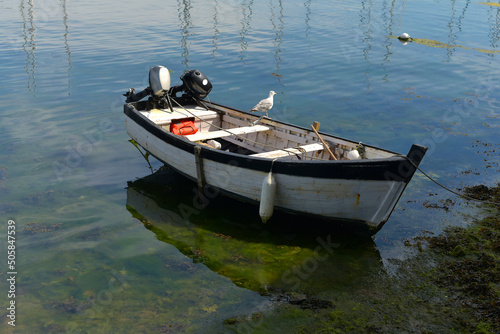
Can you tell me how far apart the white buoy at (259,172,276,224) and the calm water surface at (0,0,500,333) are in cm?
67

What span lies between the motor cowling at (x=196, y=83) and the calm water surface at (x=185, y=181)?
2383 mm

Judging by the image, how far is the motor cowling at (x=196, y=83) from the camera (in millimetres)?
12930

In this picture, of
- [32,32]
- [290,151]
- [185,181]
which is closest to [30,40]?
[32,32]

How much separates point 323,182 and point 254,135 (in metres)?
3.92

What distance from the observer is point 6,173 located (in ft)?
38.3

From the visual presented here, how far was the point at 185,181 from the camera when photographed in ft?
38.2

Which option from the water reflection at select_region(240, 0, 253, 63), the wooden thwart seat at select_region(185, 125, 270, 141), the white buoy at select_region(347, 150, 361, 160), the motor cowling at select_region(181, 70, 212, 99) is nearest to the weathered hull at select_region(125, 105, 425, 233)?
the wooden thwart seat at select_region(185, 125, 270, 141)

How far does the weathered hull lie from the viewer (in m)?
7.82

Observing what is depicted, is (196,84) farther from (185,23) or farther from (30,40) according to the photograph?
(185,23)

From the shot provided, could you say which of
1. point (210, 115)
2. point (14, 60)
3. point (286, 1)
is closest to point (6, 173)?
point (210, 115)

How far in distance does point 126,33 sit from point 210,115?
1957 cm

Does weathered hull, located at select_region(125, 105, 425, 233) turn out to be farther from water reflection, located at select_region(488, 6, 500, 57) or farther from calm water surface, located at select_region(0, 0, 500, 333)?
water reflection, located at select_region(488, 6, 500, 57)

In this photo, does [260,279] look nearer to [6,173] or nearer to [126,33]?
[6,173]

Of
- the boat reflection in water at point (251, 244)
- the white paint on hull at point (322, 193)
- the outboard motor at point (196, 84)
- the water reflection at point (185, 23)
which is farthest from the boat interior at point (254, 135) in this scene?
the water reflection at point (185, 23)
